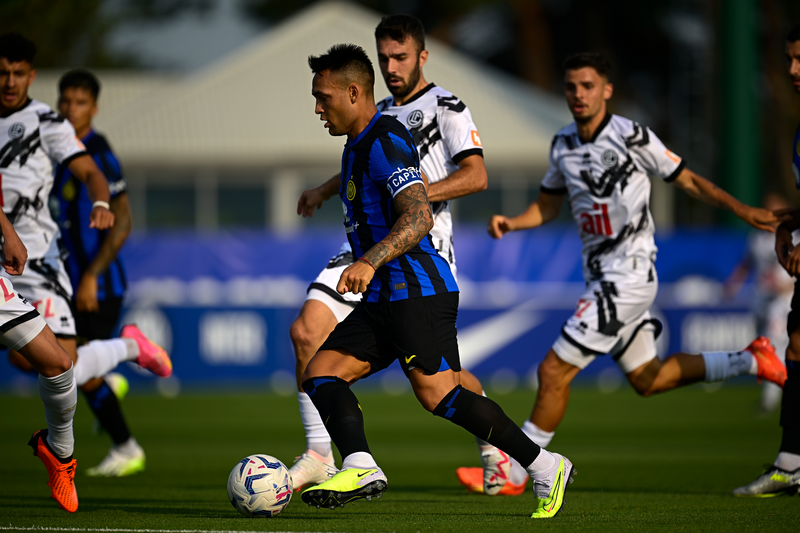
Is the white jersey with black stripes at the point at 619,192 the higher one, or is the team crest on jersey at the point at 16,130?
the team crest on jersey at the point at 16,130

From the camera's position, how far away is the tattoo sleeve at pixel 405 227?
4.97 m

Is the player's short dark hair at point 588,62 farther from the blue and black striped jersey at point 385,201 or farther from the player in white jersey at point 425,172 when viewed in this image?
the blue and black striped jersey at point 385,201

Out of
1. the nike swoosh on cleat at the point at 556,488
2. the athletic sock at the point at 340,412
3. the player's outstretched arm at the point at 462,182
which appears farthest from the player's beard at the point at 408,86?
the nike swoosh on cleat at the point at 556,488

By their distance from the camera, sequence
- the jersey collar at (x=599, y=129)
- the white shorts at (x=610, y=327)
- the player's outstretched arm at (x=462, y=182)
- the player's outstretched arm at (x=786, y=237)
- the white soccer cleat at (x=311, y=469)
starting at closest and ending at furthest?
the player's outstretched arm at (x=462, y=182)
the white soccer cleat at (x=311, y=469)
the player's outstretched arm at (x=786, y=237)
the white shorts at (x=610, y=327)
the jersey collar at (x=599, y=129)

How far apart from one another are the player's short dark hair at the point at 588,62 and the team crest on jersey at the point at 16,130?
3.55 meters

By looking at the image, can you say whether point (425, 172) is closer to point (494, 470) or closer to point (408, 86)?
point (408, 86)

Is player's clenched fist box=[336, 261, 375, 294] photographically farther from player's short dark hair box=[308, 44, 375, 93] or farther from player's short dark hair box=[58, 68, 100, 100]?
player's short dark hair box=[58, 68, 100, 100]

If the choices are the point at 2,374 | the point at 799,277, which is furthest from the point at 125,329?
the point at 2,374

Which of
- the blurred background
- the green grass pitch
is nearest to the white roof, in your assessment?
the blurred background

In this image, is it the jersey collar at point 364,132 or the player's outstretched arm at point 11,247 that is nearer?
the jersey collar at point 364,132

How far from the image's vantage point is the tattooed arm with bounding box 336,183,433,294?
4836 mm

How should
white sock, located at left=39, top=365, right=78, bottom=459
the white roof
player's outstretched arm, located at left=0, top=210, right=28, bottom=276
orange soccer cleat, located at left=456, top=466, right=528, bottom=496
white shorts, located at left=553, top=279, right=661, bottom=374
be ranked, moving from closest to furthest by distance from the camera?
player's outstretched arm, located at left=0, top=210, right=28, bottom=276
white sock, located at left=39, top=365, right=78, bottom=459
orange soccer cleat, located at left=456, top=466, right=528, bottom=496
white shorts, located at left=553, top=279, right=661, bottom=374
the white roof

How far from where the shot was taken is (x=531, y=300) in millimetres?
15859

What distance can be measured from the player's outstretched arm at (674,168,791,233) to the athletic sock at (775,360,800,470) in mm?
942
